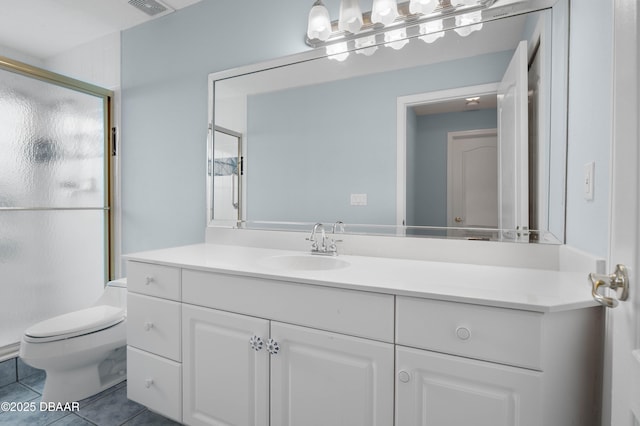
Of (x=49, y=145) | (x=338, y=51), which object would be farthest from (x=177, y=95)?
(x=338, y=51)

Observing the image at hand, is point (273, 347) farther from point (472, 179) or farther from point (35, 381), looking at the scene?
point (35, 381)

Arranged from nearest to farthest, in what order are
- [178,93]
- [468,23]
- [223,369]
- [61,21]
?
[223,369] → [468,23] → [178,93] → [61,21]

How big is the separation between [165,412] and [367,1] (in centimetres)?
204

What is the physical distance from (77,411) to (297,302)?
139 centimetres

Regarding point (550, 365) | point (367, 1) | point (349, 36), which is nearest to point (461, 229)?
point (550, 365)

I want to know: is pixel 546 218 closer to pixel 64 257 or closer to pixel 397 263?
pixel 397 263

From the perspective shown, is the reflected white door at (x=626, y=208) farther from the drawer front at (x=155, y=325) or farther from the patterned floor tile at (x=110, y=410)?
the patterned floor tile at (x=110, y=410)

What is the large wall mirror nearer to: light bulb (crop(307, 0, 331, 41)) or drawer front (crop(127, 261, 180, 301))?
light bulb (crop(307, 0, 331, 41))

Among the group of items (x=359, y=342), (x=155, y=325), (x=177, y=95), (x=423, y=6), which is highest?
(x=423, y=6)

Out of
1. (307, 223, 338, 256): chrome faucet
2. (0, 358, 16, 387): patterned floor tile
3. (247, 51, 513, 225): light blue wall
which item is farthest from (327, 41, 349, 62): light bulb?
(0, 358, 16, 387): patterned floor tile

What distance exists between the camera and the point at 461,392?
33.7 inches

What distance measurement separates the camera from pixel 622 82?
593mm

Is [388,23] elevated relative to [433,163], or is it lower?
elevated

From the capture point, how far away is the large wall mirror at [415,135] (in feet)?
4.05
